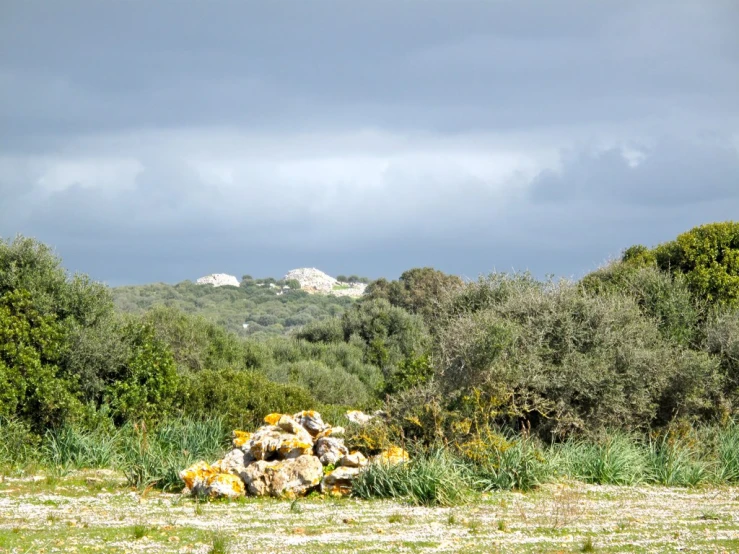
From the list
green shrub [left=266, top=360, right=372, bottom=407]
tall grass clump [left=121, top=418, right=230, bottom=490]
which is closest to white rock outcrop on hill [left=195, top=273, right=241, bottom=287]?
green shrub [left=266, top=360, right=372, bottom=407]

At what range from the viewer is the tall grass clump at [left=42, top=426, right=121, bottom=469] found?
58.1 ft

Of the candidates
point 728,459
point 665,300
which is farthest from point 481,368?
point 665,300

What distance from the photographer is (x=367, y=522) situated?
40.0ft

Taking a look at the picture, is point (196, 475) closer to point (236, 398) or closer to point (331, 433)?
point (331, 433)

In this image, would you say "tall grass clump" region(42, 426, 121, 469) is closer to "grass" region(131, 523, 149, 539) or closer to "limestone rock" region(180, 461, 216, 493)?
"limestone rock" region(180, 461, 216, 493)

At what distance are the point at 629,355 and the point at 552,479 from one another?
4.73m

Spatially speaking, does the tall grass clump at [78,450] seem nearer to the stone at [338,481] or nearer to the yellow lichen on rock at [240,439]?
the yellow lichen on rock at [240,439]

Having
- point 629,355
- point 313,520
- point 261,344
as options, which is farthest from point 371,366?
point 313,520

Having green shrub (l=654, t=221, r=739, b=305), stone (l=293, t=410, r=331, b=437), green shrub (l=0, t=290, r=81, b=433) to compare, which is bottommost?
stone (l=293, t=410, r=331, b=437)

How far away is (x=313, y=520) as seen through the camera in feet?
40.7

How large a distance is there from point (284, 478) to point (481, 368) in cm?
518

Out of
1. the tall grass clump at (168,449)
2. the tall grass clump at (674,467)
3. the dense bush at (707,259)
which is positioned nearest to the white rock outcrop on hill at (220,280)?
the dense bush at (707,259)

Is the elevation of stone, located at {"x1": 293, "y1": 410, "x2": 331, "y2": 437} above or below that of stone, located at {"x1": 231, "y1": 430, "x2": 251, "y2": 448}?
above

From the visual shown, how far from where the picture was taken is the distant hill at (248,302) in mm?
86312
